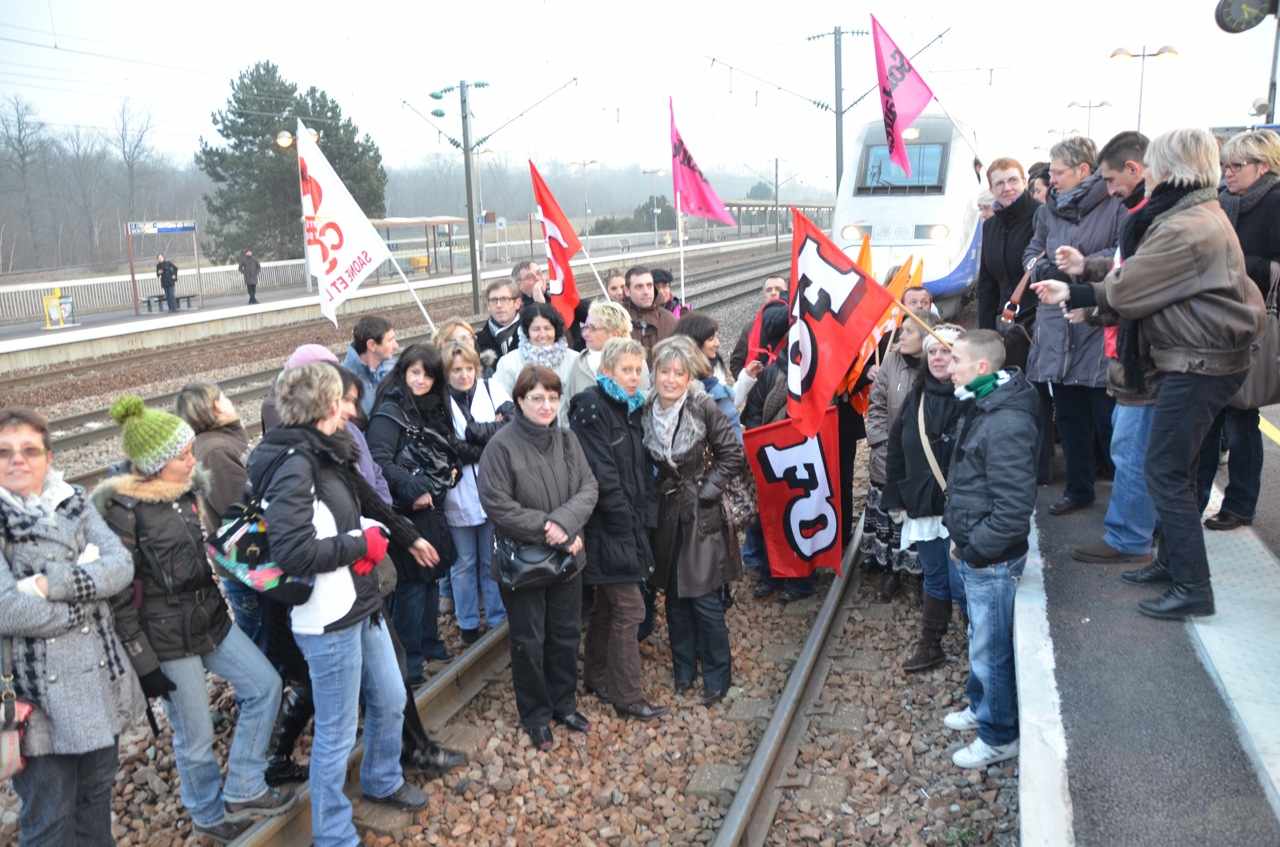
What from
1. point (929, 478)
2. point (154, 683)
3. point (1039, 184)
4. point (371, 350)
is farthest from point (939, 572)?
point (1039, 184)

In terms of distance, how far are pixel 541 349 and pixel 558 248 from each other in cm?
252

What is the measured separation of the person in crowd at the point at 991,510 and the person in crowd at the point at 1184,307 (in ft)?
1.96

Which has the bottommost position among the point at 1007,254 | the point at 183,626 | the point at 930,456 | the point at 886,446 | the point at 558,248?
the point at 183,626

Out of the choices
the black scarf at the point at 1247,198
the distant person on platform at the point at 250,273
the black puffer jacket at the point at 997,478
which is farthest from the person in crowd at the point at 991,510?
the distant person on platform at the point at 250,273

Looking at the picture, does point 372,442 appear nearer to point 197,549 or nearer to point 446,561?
point 446,561

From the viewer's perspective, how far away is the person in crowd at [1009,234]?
7.08 m

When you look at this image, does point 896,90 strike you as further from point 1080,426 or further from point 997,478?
point 997,478

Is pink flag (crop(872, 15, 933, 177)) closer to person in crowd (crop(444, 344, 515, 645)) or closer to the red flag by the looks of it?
the red flag

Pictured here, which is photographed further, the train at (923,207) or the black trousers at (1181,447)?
the train at (923,207)

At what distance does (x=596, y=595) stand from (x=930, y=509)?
1887mm

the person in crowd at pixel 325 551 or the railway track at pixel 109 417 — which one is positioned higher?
the person in crowd at pixel 325 551

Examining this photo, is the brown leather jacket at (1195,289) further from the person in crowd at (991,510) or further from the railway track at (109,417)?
the railway track at (109,417)

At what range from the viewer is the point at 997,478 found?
443 cm

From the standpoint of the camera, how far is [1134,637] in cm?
471
